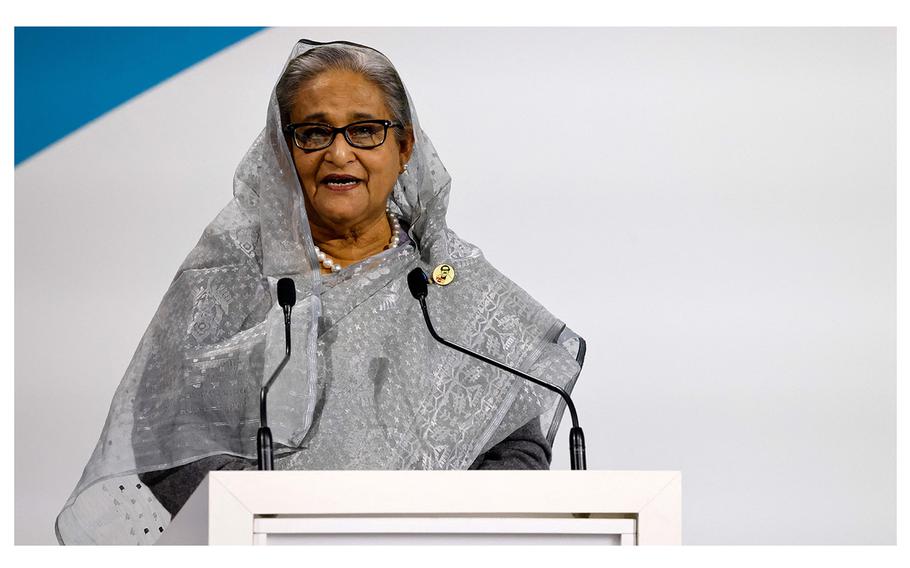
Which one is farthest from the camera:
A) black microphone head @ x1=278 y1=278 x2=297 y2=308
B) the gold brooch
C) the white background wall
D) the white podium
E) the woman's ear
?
the white background wall

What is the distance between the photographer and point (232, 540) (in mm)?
1300

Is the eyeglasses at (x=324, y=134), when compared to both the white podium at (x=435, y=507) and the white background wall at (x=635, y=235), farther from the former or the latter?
the white podium at (x=435, y=507)

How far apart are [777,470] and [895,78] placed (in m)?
0.99

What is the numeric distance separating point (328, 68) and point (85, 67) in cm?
80

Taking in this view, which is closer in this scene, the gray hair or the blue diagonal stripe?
the gray hair

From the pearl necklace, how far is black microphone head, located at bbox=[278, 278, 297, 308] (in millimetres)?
367

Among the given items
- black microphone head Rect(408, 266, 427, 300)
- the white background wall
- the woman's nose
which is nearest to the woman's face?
the woman's nose

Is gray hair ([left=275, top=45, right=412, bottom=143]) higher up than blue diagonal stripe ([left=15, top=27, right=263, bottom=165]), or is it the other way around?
blue diagonal stripe ([left=15, top=27, right=263, bottom=165])

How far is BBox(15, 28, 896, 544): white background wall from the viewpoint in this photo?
268 cm

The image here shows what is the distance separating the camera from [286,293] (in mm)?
1858

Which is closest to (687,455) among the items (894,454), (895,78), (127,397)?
(894,454)

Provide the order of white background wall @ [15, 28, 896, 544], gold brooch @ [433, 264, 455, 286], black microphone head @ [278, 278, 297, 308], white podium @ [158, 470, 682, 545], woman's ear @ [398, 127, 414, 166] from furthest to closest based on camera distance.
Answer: white background wall @ [15, 28, 896, 544], woman's ear @ [398, 127, 414, 166], gold brooch @ [433, 264, 455, 286], black microphone head @ [278, 278, 297, 308], white podium @ [158, 470, 682, 545]

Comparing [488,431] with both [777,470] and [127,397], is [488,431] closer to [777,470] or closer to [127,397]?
[127,397]

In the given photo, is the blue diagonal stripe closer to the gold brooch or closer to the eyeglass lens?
the eyeglass lens
